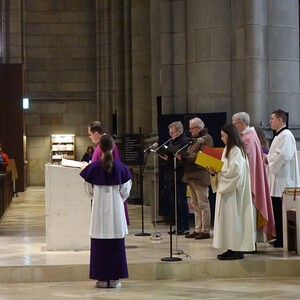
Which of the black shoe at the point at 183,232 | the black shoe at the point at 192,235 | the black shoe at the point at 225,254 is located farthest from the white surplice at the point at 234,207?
the black shoe at the point at 183,232

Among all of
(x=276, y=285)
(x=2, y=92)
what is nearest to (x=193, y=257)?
(x=276, y=285)

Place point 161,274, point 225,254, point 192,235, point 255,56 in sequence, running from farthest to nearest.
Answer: point 255,56 → point 192,235 → point 225,254 → point 161,274


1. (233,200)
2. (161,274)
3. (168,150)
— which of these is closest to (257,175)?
(233,200)

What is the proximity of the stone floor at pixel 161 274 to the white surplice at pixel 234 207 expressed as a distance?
267mm

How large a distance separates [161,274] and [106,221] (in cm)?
130

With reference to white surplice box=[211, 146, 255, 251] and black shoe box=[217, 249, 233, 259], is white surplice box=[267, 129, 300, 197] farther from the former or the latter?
black shoe box=[217, 249, 233, 259]

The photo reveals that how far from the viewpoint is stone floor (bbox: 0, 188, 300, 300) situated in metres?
9.42

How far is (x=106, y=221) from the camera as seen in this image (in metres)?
Answer: 9.56

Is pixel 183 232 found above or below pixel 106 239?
below

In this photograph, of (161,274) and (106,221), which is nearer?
(106,221)

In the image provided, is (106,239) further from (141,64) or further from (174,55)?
(141,64)

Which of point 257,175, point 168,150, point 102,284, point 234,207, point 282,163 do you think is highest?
point 168,150

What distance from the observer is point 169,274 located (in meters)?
10.5

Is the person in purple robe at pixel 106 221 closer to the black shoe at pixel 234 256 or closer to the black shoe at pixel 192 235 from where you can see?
the black shoe at pixel 234 256
